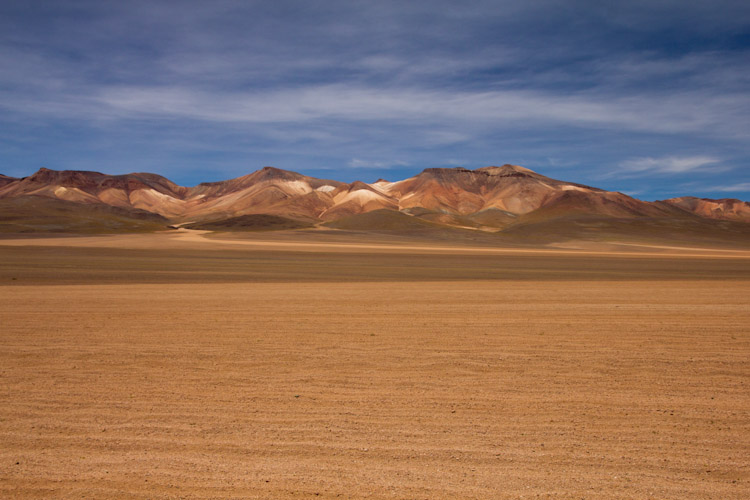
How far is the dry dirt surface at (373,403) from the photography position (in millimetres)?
5434

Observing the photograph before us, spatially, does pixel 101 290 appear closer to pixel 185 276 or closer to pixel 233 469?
pixel 185 276

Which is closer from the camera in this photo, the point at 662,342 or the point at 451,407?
the point at 451,407

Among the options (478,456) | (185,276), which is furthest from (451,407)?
(185,276)

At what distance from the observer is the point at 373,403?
7488 mm

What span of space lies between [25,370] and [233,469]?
5.27 meters

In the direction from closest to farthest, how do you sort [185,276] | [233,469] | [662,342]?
[233,469]
[662,342]
[185,276]

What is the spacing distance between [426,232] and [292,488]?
338ft

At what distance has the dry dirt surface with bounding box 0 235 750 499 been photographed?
543 cm

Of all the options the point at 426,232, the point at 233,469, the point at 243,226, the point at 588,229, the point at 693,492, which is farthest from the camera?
the point at 243,226

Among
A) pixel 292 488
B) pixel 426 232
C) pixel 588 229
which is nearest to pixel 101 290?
pixel 292 488

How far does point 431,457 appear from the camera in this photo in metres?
5.89

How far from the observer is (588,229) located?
11775 cm

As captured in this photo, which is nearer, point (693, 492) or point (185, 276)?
point (693, 492)

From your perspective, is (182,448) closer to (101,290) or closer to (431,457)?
(431,457)
